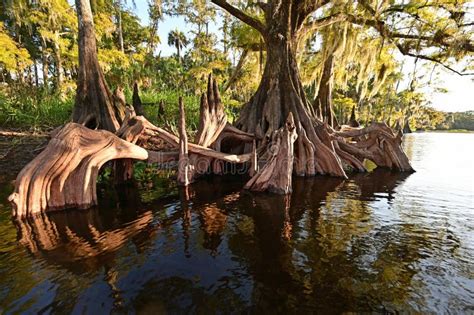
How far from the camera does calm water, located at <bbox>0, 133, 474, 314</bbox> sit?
3230 mm

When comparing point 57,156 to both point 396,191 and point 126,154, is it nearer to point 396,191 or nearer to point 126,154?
point 126,154

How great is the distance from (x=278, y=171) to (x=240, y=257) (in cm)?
450

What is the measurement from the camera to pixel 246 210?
21.7 ft

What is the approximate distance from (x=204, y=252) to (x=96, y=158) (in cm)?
387

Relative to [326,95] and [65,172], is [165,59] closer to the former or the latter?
[326,95]

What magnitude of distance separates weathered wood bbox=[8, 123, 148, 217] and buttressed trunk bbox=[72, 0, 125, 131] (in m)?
2.51

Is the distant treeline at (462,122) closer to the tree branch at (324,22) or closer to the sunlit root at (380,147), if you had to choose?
the sunlit root at (380,147)

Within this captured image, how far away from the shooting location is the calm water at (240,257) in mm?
3230

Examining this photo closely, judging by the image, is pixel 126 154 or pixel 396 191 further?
pixel 396 191

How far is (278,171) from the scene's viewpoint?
8.42 metres

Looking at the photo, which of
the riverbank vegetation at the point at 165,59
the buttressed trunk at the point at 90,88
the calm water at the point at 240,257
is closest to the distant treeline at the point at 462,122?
the riverbank vegetation at the point at 165,59

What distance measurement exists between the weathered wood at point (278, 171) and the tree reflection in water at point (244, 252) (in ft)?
3.75

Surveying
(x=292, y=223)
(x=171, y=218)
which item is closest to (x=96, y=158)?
(x=171, y=218)

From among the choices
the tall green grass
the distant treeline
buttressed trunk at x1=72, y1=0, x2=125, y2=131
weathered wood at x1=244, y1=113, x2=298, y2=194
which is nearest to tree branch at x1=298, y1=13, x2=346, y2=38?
weathered wood at x1=244, y1=113, x2=298, y2=194
